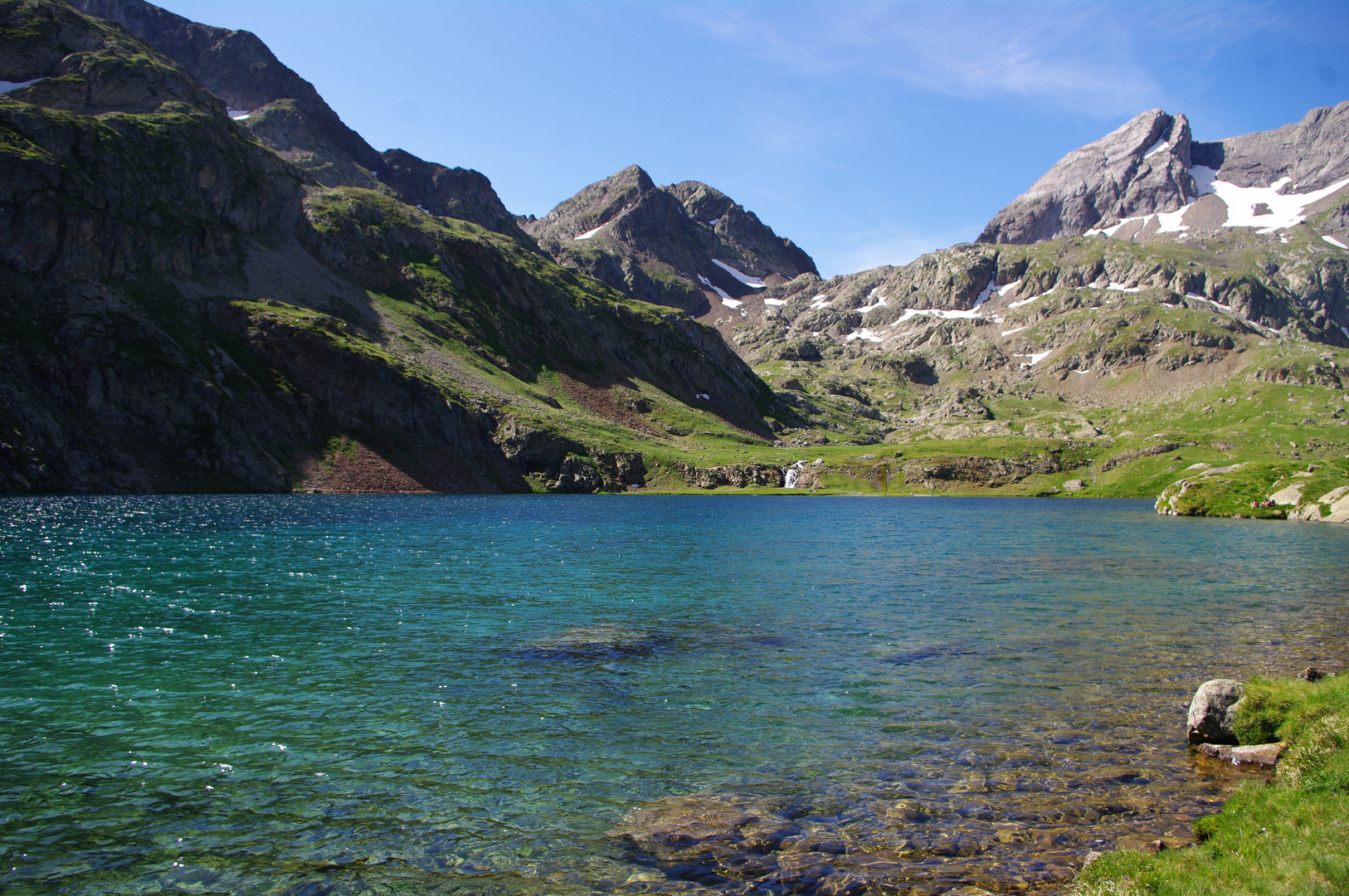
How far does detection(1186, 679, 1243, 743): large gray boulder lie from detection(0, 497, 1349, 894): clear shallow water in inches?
26.2

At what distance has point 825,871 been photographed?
12.6 meters

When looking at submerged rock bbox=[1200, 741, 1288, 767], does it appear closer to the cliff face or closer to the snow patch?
the cliff face

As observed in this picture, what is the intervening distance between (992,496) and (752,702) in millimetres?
196534

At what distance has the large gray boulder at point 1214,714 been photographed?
18422 mm

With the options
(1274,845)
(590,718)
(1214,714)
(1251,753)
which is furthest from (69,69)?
(1274,845)

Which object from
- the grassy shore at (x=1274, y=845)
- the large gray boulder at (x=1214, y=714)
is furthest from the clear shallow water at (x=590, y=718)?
the grassy shore at (x=1274, y=845)

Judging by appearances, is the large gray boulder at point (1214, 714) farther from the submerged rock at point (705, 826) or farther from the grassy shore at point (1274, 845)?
the submerged rock at point (705, 826)

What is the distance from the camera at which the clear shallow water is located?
13219 mm

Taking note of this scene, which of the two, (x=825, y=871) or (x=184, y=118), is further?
(x=184, y=118)

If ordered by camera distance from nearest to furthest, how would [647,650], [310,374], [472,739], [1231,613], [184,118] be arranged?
[472,739] < [647,650] < [1231,613] < [310,374] < [184,118]

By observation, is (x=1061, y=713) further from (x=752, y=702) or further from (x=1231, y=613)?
(x=1231, y=613)

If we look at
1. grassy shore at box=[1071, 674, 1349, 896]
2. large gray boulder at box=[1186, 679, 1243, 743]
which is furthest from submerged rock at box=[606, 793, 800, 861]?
large gray boulder at box=[1186, 679, 1243, 743]

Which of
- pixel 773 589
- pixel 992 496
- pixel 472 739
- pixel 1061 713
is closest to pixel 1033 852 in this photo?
pixel 1061 713

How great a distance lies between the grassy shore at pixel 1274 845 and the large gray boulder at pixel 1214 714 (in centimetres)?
231
